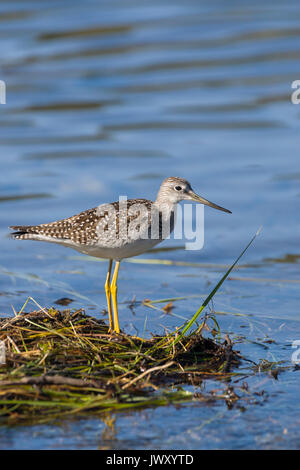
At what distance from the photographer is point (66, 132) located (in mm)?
15008

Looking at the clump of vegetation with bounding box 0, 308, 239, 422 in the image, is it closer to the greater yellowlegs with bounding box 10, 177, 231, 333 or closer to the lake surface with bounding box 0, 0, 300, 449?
the lake surface with bounding box 0, 0, 300, 449

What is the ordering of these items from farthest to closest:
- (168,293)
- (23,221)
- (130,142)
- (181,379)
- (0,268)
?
(130,142)
(23,221)
(0,268)
(168,293)
(181,379)

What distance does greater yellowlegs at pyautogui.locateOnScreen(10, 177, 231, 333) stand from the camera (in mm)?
7168

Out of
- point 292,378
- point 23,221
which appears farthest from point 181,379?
point 23,221

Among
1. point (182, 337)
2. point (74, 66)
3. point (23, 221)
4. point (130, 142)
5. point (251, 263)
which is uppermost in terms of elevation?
point (74, 66)

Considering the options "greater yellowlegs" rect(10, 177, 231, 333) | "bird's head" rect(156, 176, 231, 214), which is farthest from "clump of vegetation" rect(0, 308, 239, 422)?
"bird's head" rect(156, 176, 231, 214)

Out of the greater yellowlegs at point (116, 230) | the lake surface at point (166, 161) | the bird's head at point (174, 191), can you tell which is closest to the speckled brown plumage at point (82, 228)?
the greater yellowlegs at point (116, 230)

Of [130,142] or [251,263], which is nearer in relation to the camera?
[251,263]

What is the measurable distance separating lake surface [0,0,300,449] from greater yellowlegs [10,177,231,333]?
0.93 metres

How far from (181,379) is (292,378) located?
0.92 metres

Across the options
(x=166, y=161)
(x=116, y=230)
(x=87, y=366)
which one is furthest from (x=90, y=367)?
(x=166, y=161)

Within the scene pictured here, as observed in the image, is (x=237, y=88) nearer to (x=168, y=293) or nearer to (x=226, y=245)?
(x=226, y=245)

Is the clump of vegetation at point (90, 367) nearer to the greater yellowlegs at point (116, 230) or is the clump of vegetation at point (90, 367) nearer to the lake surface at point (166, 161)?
the lake surface at point (166, 161)

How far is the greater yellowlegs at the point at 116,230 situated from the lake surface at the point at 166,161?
93 centimetres
